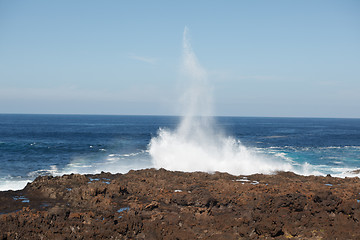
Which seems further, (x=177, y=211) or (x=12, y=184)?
(x=12, y=184)

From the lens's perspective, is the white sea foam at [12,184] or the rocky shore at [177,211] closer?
the rocky shore at [177,211]

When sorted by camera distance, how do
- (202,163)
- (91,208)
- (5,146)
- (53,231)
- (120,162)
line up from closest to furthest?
(53,231)
(91,208)
(202,163)
(120,162)
(5,146)

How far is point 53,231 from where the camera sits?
12.9 metres

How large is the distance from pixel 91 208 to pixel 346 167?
3484 centimetres

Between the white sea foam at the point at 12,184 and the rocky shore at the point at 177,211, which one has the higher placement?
the rocky shore at the point at 177,211

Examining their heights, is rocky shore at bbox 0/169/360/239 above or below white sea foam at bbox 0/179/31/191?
above

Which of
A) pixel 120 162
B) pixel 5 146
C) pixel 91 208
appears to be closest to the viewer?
pixel 91 208

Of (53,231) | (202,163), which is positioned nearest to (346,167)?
(202,163)

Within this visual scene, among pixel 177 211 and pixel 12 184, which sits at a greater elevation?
pixel 177 211

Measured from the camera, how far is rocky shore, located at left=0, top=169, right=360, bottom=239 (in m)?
13.2

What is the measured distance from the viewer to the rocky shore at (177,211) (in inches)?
518

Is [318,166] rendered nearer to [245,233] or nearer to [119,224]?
[245,233]

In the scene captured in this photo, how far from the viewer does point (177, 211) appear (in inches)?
633

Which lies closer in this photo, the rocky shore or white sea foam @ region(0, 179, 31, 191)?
the rocky shore
